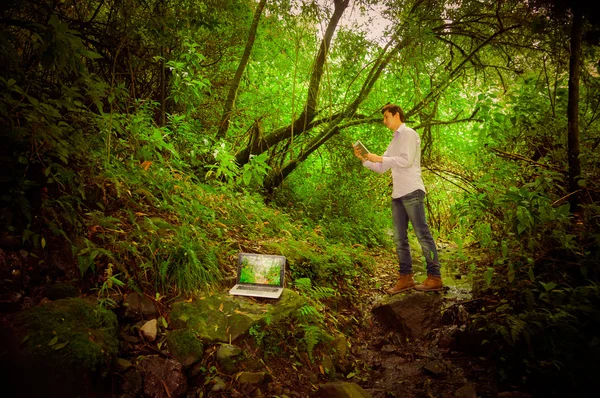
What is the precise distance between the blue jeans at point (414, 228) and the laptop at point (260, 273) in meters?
1.89

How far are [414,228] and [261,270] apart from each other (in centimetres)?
218

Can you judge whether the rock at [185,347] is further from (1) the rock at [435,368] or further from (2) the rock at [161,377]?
(1) the rock at [435,368]

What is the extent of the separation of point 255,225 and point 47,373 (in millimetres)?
3686

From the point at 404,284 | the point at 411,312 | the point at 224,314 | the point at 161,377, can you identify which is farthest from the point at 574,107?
the point at 161,377

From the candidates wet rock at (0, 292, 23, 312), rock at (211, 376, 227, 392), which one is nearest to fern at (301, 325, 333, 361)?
rock at (211, 376, 227, 392)

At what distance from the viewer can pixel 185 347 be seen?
2746mm

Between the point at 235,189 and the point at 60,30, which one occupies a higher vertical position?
the point at 60,30

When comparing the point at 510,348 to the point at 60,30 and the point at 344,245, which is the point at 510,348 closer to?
the point at 344,245

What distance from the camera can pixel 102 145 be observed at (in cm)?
413

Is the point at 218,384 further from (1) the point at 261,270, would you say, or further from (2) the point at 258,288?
(1) the point at 261,270

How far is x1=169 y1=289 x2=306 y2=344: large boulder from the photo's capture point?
9.81ft

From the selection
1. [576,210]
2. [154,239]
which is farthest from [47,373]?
[576,210]

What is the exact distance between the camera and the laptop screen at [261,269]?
3.81 meters

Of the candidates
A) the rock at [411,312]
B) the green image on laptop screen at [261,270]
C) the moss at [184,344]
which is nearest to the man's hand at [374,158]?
the rock at [411,312]
